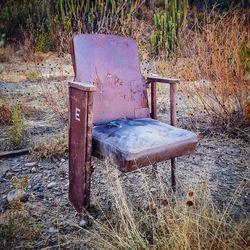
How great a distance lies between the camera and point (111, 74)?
270 cm

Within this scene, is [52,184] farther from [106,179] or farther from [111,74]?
[111,74]

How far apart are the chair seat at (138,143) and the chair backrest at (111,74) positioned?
0.24m

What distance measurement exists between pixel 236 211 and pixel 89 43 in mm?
1671

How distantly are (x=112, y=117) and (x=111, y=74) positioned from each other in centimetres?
34

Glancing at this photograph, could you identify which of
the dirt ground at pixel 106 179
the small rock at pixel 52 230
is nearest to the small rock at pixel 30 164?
the dirt ground at pixel 106 179

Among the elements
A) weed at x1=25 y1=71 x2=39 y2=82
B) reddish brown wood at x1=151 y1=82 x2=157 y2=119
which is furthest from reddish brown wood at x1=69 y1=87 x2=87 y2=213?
weed at x1=25 y1=71 x2=39 y2=82

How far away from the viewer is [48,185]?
2910 mm

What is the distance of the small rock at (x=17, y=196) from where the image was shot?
254cm

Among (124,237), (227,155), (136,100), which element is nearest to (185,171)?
(227,155)

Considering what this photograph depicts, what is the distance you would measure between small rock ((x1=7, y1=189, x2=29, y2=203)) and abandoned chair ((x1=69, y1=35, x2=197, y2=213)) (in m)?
0.40

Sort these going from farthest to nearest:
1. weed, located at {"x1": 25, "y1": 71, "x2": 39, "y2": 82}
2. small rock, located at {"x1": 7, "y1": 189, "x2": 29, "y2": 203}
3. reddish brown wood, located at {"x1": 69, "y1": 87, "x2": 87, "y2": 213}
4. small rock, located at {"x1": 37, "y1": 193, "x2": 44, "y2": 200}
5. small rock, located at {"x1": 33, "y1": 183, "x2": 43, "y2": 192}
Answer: weed, located at {"x1": 25, "y1": 71, "x2": 39, "y2": 82} < small rock, located at {"x1": 33, "y1": 183, "x2": 43, "y2": 192} < small rock, located at {"x1": 37, "y1": 193, "x2": 44, "y2": 200} < small rock, located at {"x1": 7, "y1": 189, "x2": 29, "y2": 203} < reddish brown wood, located at {"x1": 69, "y1": 87, "x2": 87, "y2": 213}

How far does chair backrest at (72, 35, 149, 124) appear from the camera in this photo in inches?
101

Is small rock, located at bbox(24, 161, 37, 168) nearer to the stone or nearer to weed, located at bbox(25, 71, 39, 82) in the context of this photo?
the stone

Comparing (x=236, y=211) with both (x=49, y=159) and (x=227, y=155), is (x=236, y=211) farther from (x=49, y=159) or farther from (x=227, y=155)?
(x=49, y=159)
